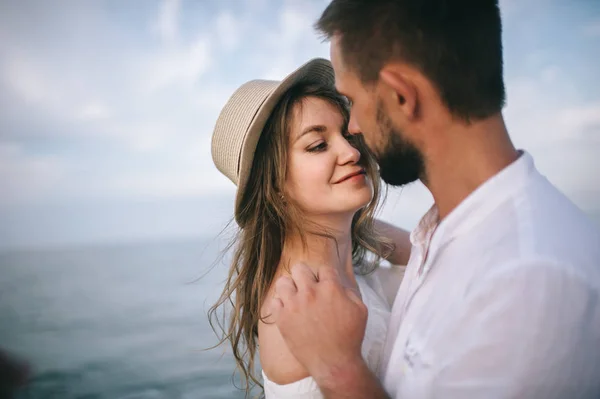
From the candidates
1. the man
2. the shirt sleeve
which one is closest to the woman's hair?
the man

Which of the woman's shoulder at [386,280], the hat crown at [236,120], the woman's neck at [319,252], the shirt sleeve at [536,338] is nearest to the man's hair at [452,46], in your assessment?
the shirt sleeve at [536,338]

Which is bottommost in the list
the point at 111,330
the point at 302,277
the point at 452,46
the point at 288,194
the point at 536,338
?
the point at 111,330

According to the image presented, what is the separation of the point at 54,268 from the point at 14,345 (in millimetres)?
4189

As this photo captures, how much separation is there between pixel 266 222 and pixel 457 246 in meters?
1.33

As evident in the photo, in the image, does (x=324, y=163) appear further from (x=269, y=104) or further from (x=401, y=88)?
(x=401, y=88)

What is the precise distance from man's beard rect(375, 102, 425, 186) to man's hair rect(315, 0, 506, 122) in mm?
154

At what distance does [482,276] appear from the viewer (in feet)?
3.28

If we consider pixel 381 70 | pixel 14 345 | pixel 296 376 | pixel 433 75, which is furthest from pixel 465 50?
pixel 14 345

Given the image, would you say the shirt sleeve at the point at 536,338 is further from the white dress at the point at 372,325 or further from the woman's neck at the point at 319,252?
the woman's neck at the point at 319,252

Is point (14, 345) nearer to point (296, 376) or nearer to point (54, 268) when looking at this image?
point (54, 268)

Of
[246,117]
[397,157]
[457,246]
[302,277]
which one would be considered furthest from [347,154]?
[457,246]

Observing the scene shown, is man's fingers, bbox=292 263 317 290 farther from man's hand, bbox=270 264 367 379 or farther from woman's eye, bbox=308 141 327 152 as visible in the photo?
woman's eye, bbox=308 141 327 152

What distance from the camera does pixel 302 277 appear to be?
1375 millimetres

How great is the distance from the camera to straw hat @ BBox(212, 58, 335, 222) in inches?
82.6
